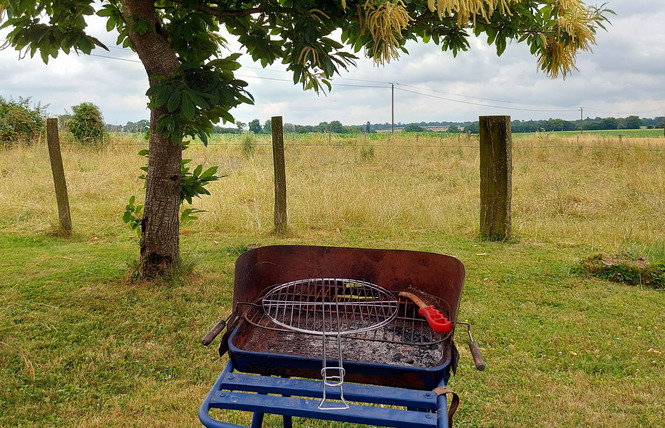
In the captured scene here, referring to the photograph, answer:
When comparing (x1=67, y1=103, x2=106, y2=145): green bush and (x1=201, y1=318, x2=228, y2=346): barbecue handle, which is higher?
(x1=67, y1=103, x2=106, y2=145): green bush

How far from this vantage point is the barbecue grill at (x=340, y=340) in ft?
5.55

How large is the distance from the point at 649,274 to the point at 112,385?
4.55 metres

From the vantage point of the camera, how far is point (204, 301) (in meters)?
4.43

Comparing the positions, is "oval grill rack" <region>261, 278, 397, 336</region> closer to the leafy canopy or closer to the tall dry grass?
the leafy canopy

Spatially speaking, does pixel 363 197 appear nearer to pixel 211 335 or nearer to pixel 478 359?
pixel 211 335

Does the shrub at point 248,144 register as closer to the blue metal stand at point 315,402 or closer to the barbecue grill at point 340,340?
the barbecue grill at point 340,340

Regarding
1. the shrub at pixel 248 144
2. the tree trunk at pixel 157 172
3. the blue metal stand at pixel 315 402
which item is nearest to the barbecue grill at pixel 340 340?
the blue metal stand at pixel 315 402

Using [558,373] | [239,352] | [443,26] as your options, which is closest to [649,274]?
[558,373]

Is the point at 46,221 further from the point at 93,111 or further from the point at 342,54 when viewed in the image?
the point at 93,111

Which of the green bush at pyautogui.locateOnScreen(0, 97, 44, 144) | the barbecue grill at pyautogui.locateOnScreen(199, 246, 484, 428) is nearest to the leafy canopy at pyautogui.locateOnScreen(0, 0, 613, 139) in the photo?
the barbecue grill at pyautogui.locateOnScreen(199, 246, 484, 428)

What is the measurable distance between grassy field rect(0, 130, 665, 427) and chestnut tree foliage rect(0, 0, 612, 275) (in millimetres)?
940

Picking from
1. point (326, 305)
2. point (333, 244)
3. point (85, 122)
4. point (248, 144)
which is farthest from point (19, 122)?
point (326, 305)

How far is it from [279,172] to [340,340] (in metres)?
4.87

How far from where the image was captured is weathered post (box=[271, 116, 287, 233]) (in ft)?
22.0
